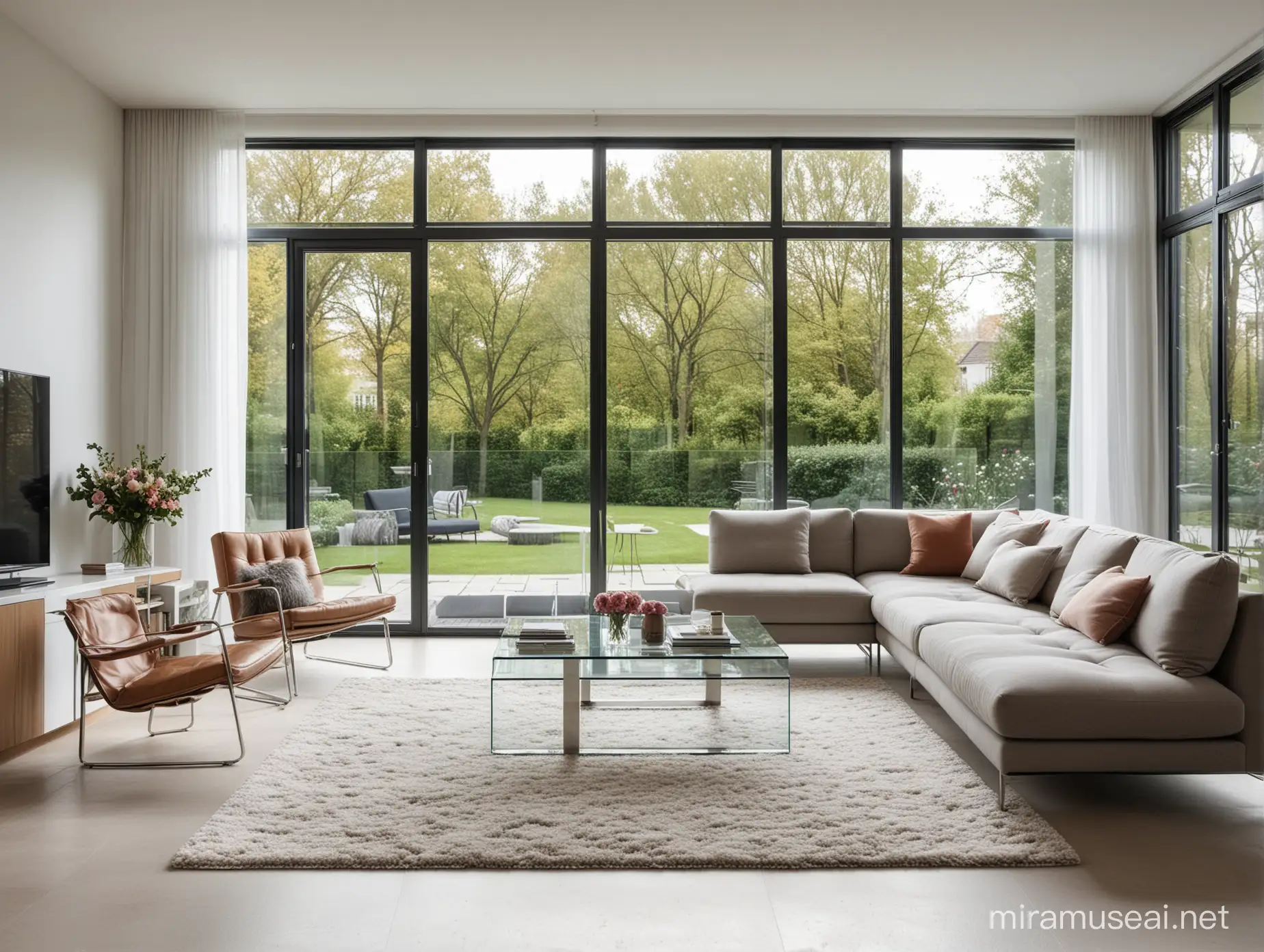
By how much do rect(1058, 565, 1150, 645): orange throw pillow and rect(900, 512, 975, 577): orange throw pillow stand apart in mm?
1742

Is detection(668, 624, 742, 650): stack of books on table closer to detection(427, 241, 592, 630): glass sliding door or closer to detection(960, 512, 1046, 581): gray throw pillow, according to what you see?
detection(960, 512, 1046, 581): gray throw pillow

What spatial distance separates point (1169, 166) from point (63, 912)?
22.7 ft

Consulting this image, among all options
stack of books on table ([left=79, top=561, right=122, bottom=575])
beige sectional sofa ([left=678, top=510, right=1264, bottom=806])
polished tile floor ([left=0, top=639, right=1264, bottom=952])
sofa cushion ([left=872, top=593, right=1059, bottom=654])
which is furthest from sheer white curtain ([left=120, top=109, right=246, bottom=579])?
beige sectional sofa ([left=678, top=510, right=1264, bottom=806])

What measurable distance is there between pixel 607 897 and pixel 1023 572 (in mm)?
3126

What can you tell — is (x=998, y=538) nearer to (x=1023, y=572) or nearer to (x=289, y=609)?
(x=1023, y=572)

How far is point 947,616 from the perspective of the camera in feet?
15.1

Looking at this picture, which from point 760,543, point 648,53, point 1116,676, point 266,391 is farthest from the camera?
point 266,391

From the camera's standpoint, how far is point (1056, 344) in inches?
258

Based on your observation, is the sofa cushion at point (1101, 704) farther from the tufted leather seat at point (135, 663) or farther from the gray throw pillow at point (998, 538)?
the tufted leather seat at point (135, 663)

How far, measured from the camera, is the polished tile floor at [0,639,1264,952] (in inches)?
100.0

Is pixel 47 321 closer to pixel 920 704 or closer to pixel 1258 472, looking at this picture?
pixel 920 704

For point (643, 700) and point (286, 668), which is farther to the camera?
point (286, 668)

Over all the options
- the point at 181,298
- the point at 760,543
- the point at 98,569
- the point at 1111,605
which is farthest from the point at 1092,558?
the point at 181,298

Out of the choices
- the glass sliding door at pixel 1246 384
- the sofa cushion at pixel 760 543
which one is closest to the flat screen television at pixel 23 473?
the sofa cushion at pixel 760 543
